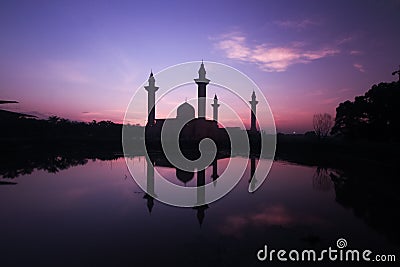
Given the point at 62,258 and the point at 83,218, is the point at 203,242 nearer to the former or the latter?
the point at 62,258

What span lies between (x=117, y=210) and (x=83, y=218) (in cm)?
157

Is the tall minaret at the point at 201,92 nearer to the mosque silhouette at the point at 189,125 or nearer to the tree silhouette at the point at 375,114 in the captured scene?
the mosque silhouette at the point at 189,125

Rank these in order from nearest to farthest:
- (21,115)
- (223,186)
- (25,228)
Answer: (25,228)
(223,186)
(21,115)

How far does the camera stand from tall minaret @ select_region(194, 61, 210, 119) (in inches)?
2381

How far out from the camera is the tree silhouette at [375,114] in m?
28.6

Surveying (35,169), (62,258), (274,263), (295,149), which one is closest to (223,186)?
(274,263)

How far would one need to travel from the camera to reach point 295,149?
4353 centimetres

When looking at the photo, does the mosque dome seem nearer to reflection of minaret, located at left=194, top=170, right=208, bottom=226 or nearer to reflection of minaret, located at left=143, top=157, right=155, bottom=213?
reflection of minaret, located at left=143, top=157, right=155, bottom=213

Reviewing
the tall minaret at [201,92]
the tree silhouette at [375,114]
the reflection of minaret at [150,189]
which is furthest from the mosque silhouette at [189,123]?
the reflection of minaret at [150,189]

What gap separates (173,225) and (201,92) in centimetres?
5170
